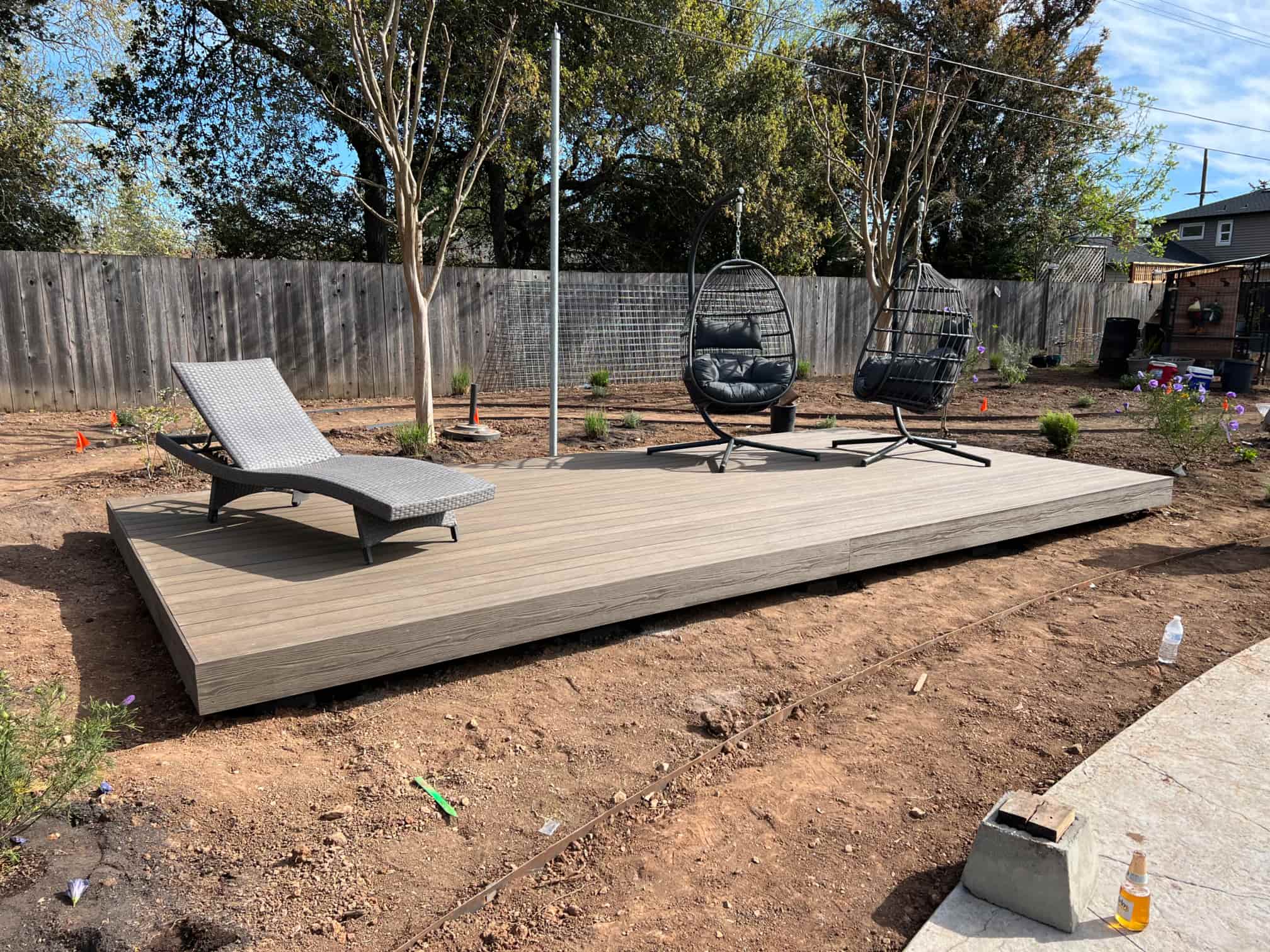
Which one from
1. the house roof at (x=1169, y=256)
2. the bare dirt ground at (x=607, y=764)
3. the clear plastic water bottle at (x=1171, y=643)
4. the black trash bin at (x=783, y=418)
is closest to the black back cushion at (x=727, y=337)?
the black trash bin at (x=783, y=418)

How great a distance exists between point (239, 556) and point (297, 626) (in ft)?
2.70

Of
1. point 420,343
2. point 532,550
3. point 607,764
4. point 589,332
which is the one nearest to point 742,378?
point 420,343

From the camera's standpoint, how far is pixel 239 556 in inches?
113

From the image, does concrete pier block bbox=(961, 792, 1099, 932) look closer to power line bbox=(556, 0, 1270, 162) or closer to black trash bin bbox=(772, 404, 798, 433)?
black trash bin bbox=(772, 404, 798, 433)

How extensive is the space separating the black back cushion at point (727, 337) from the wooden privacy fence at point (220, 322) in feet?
16.4

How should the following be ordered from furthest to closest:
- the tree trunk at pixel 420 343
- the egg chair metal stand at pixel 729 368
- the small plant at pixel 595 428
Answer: the small plant at pixel 595 428
the tree trunk at pixel 420 343
the egg chair metal stand at pixel 729 368

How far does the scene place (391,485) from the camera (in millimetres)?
2826

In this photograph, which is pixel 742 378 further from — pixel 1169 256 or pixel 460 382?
pixel 1169 256

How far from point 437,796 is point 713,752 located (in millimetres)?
722

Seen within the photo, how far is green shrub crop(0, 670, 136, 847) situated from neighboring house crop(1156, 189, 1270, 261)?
3419 centimetres

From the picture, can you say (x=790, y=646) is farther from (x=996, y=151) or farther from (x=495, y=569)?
(x=996, y=151)

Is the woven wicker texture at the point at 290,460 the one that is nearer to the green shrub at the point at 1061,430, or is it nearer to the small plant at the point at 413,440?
the small plant at the point at 413,440

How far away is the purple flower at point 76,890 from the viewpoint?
1503 millimetres

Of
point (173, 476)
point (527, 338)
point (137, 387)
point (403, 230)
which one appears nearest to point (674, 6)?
point (527, 338)
